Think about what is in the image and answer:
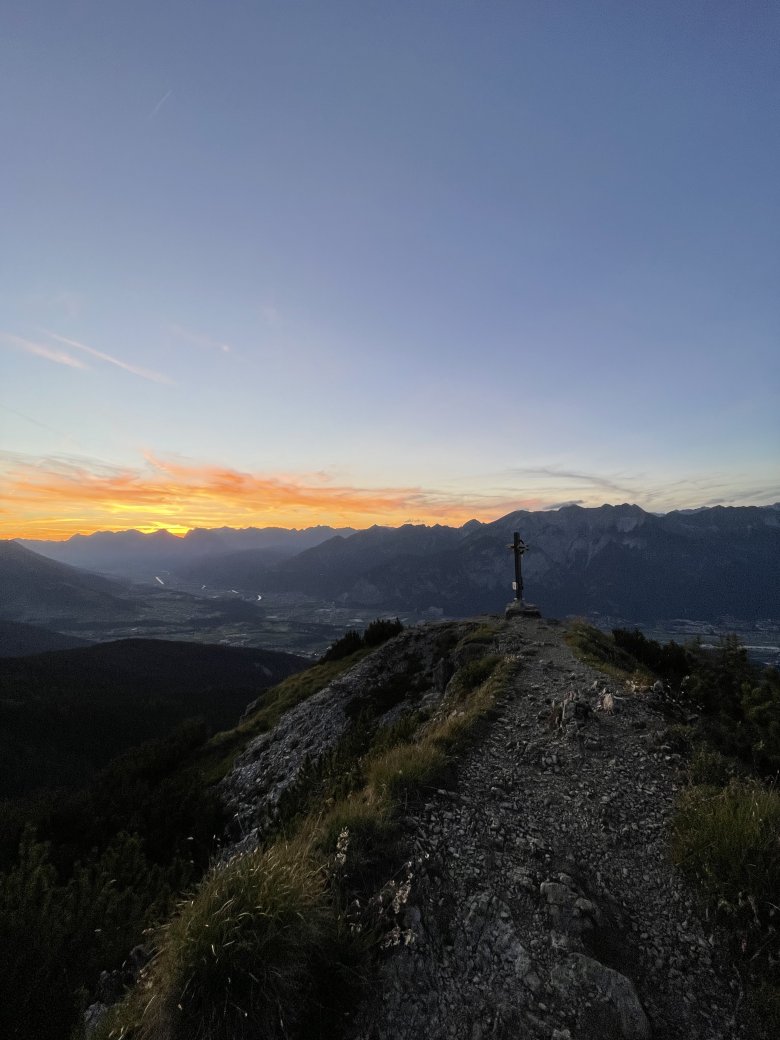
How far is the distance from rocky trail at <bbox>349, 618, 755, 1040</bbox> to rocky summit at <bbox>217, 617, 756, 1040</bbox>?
17 millimetres

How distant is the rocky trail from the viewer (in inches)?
213

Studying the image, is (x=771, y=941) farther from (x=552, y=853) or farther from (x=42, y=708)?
(x=42, y=708)

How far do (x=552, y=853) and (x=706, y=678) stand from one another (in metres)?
14.8

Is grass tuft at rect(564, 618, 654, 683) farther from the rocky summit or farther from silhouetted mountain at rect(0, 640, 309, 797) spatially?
silhouetted mountain at rect(0, 640, 309, 797)

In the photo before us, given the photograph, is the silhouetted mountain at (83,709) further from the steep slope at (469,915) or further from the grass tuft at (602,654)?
the steep slope at (469,915)

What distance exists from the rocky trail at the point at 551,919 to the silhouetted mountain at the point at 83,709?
2698 inches

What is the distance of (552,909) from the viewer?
6680 millimetres

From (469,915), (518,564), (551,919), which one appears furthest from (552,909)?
(518,564)

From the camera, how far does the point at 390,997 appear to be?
544cm

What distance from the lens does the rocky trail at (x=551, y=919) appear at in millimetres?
5410

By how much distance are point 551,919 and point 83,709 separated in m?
118

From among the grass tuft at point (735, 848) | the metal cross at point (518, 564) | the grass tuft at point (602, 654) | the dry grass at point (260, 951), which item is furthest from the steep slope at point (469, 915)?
the metal cross at point (518, 564)

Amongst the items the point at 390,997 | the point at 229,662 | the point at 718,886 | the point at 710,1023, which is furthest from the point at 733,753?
the point at 229,662

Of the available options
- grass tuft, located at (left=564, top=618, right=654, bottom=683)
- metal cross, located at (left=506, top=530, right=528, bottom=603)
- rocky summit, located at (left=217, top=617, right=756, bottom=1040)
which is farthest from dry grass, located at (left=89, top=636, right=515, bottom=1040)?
metal cross, located at (left=506, top=530, right=528, bottom=603)
